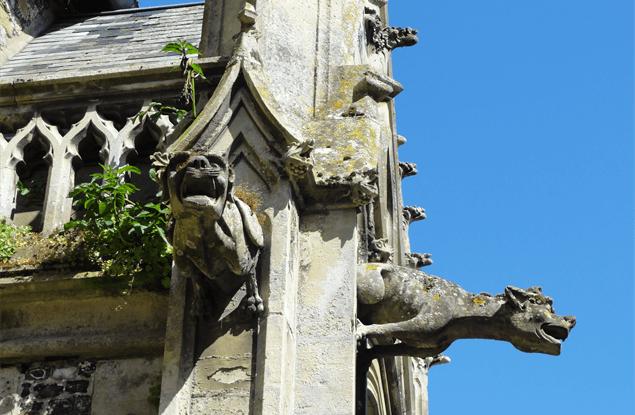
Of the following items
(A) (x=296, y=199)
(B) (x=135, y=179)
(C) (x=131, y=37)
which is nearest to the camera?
(A) (x=296, y=199)

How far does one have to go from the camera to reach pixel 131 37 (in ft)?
34.8

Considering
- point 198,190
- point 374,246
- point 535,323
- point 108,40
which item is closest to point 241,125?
point 198,190

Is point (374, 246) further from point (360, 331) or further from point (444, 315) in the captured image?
point (360, 331)

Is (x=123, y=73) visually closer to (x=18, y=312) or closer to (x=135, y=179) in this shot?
(x=135, y=179)

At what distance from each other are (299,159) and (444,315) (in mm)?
1289

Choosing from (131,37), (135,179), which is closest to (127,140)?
(135,179)

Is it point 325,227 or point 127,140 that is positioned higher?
point 127,140

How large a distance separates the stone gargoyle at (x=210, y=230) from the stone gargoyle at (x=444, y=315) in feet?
2.88

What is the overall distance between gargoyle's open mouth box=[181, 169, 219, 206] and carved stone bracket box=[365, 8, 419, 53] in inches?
146

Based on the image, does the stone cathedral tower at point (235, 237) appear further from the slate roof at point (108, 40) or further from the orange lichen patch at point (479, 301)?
the slate roof at point (108, 40)

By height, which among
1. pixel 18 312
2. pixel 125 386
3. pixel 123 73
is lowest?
pixel 125 386

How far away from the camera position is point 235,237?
5145mm

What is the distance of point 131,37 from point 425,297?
19.1 feet

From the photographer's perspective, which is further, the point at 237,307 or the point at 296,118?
the point at 296,118
